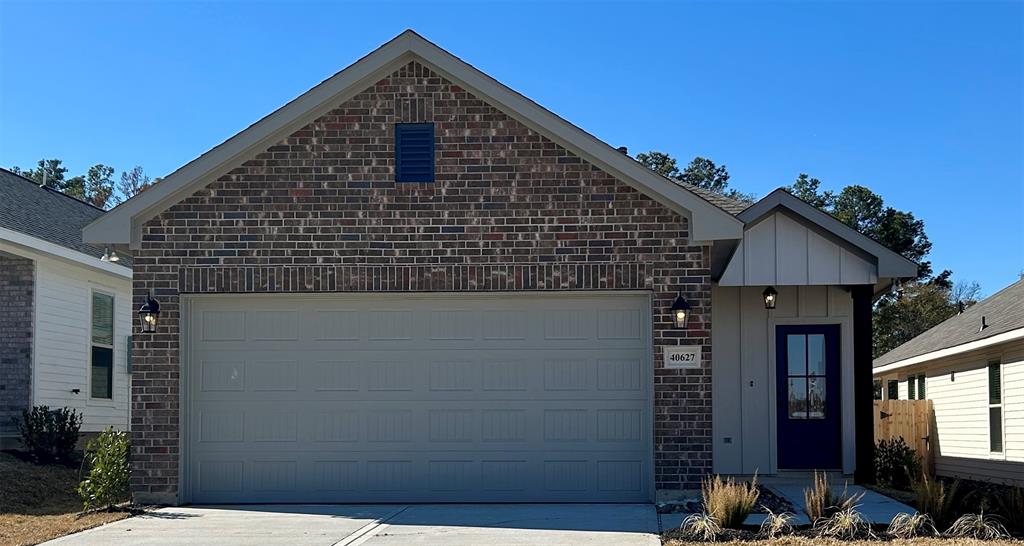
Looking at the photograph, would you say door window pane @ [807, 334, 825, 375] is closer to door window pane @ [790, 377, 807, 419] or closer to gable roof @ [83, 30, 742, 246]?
door window pane @ [790, 377, 807, 419]

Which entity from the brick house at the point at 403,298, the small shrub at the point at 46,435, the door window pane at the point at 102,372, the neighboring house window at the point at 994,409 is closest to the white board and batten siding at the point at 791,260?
the brick house at the point at 403,298

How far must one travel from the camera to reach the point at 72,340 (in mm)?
19984

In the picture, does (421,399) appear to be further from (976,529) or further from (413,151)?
(976,529)

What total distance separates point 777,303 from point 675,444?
388 centimetres

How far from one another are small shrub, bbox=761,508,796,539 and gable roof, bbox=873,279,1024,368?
6542 millimetres

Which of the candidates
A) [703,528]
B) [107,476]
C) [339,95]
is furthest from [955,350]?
[107,476]

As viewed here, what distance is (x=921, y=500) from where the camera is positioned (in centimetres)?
1170

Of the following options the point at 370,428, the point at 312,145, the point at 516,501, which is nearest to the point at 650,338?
the point at 516,501

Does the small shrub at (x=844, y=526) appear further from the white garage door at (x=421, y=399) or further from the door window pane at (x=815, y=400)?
the door window pane at (x=815, y=400)

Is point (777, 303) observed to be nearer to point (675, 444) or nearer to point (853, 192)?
point (675, 444)

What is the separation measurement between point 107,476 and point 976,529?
918 centimetres

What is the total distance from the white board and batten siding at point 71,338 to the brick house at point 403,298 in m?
5.86

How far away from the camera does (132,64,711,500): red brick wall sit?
13578 millimetres

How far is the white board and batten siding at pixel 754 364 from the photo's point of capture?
639 inches
